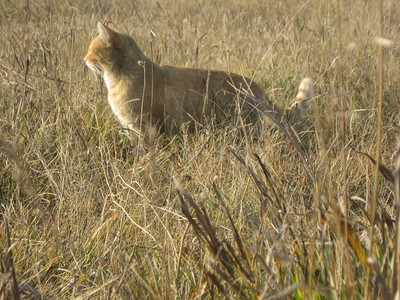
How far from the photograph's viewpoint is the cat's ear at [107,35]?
9.05 ft

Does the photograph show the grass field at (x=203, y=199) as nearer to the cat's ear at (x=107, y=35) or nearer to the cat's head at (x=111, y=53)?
the cat's head at (x=111, y=53)

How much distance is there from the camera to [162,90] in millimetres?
2789

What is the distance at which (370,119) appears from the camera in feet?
8.21

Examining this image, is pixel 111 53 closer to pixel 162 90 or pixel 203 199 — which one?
pixel 162 90

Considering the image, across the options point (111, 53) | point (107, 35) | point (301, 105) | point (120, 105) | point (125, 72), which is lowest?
point (301, 105)

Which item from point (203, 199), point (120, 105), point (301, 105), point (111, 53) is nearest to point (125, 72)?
point (111, 53)

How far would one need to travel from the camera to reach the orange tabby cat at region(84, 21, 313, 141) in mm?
2703

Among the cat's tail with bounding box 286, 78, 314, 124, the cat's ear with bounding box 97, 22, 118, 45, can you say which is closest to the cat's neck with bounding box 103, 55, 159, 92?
the cat's ear with bounding box 97, 22, 118, 45

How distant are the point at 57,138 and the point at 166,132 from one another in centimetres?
64

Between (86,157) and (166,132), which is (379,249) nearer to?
(86,157)

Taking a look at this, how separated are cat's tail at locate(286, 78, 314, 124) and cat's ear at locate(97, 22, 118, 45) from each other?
1080mm

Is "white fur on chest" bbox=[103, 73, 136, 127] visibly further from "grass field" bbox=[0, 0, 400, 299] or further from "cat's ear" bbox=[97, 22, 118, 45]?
"cat's ear" bbox=[97, 22, 118, 45]

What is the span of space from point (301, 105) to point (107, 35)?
1189 mm

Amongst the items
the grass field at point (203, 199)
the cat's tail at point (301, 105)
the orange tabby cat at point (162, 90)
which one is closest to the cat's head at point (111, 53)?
the orange tabby cat at point (162, 90)
